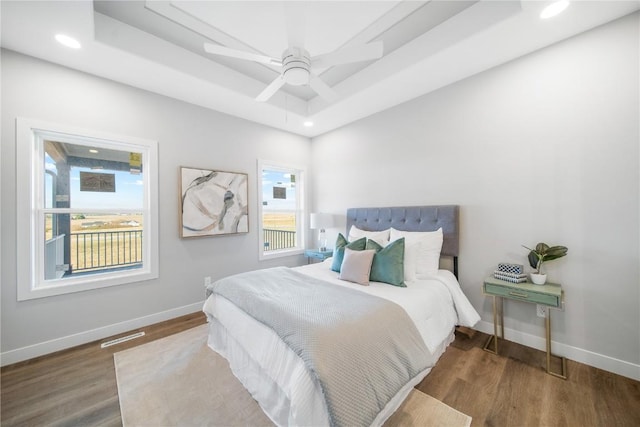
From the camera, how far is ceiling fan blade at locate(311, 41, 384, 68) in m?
1.73

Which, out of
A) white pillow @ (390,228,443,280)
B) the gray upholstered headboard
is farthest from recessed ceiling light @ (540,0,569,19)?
white pillow @ (390,228,443,280)

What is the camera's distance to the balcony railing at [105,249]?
2.59m

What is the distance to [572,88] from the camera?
2.08m

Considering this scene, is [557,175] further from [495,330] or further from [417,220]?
[495,330]

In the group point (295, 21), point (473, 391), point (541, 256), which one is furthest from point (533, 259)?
point (295, 21)

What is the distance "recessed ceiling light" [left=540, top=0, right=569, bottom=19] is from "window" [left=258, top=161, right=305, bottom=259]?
11.1 ft

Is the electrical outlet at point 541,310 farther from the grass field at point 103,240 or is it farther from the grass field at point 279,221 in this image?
the grass field at point 103,240

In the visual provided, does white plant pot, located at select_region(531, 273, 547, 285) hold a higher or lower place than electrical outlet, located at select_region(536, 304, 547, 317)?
higher

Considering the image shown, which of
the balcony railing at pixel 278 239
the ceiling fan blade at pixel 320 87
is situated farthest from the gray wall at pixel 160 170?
the ceiling fan blade at pixel 320 87

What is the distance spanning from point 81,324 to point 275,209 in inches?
106

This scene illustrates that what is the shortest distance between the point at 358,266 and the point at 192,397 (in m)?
1.63

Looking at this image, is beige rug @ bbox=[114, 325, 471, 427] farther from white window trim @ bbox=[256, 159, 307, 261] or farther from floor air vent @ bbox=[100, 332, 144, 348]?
white window trim @ bbox=[256, 159, 307, 261]

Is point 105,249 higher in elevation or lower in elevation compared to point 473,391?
higher

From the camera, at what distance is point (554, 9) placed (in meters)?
1.79
